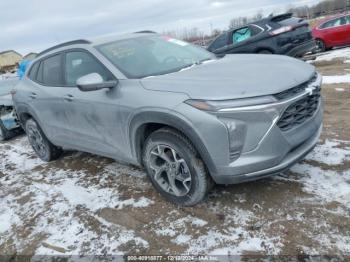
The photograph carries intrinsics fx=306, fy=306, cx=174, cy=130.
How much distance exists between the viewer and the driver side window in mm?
3363

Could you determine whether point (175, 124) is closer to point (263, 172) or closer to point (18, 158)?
point (263, 172)

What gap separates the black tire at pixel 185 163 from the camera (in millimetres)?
2789

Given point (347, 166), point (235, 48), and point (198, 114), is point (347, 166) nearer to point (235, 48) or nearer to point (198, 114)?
point (198, 114)

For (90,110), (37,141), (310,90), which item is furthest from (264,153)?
(37,141)

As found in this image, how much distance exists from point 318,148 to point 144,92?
2.35 meters

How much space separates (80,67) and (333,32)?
12.7m

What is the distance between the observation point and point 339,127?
4387 millimetres

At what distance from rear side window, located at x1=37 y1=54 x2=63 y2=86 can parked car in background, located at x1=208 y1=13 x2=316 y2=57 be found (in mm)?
6376

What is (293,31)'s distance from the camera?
8547 millimetres

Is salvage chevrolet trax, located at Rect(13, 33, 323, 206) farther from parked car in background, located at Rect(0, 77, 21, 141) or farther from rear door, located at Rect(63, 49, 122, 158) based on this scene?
parked car in background, located at Rect(0, 77, 21, 141)

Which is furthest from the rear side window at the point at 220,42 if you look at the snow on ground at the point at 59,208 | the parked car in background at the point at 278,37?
the snow on ground at the point at 59,208

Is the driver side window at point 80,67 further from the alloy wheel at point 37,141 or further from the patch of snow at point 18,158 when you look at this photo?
the patch of snow at point 18,158

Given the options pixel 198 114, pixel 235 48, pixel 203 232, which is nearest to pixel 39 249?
pixel 203 232

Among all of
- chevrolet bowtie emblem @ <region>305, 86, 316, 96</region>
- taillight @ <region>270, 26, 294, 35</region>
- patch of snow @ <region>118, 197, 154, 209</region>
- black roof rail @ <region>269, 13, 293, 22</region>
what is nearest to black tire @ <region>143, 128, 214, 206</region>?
patch of snow @ <region>118, 197, 154, 209</region>
